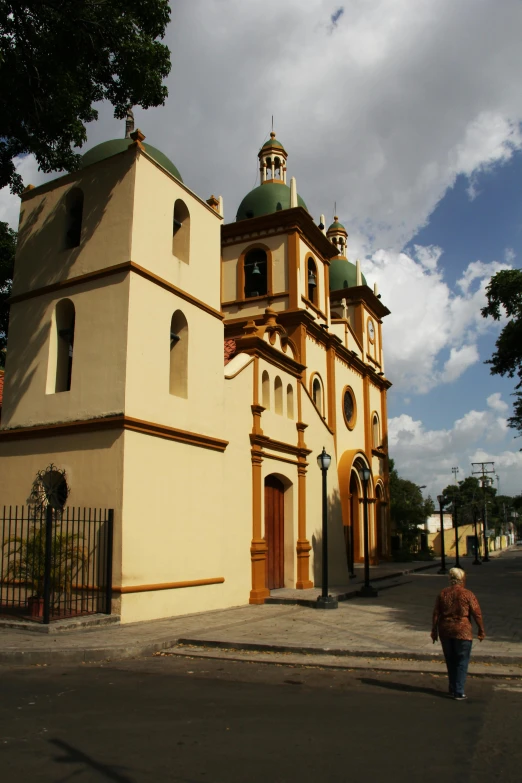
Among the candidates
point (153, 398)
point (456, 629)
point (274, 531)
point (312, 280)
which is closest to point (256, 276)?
point (312, 280)

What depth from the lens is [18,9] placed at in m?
11.5

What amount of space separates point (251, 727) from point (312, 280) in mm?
22697

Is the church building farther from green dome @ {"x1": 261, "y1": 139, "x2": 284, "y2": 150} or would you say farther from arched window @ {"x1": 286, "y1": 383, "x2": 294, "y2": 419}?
green dome @ {"x1": 261, "y1": 139, "x2": 284, "y2": 150}

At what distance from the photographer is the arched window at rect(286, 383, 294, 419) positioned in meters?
18.9

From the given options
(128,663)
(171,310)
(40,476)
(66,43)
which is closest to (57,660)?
(128,663)

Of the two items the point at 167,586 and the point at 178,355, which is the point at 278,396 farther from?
the point at 167,586

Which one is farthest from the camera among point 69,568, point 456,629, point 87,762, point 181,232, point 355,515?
point 355,515

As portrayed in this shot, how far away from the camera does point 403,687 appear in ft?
25.3

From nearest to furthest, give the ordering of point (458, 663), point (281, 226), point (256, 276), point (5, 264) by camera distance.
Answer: point (458, 663) → point (5, 264) → point (281, 226) → point (256, 276)

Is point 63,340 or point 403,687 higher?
point 63,340

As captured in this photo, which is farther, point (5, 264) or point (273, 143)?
point (273, 143)

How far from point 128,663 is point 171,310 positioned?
727cm

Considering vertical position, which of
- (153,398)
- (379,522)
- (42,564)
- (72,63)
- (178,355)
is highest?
(72,63)

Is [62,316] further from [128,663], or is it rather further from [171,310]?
[128,663]
